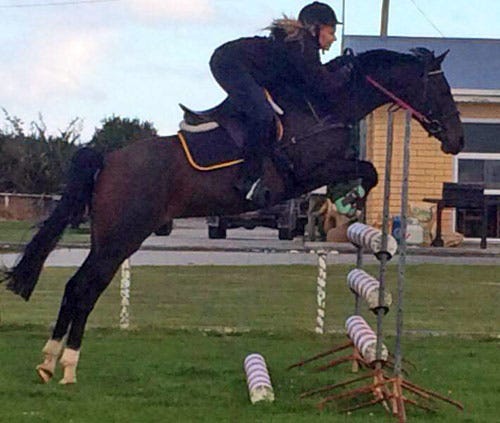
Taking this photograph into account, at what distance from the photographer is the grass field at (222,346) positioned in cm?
751

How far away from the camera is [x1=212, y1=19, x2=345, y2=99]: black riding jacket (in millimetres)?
7957

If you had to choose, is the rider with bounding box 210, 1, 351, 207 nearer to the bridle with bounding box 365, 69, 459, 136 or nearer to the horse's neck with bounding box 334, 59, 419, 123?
the horse's neck with bounding box 334, 59, 419, 123

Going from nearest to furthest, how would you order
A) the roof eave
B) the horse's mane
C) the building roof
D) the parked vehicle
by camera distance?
the horse's mane
the roof eave
the building roof
the parked vehicle

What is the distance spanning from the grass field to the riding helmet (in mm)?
2648

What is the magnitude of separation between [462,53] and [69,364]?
81.6ft

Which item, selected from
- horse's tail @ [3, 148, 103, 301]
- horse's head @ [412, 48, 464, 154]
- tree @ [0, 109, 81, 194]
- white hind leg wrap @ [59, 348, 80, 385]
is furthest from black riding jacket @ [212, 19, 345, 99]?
tree @ [0, 109, 81, 194]

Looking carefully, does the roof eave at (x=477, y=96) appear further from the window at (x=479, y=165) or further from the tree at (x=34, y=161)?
the tree at (x=34, y=161)

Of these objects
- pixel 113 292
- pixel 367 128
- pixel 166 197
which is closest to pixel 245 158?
pixel 166 197

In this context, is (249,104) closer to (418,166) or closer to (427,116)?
(427,116)

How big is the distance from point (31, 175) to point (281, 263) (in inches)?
1008

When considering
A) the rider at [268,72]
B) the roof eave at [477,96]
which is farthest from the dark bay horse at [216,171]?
the roof eave at [477,96]

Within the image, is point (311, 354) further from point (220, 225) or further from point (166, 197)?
point (220, 225)

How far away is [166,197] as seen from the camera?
823 cm

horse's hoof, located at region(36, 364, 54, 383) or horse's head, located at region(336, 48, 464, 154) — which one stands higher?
horse's head, located at region(336, 48, 464, 154)
